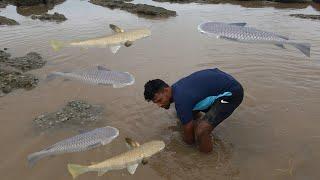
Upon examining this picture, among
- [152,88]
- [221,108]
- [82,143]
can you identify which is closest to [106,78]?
[152,88]

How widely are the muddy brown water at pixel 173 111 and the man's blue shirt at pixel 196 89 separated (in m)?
0.68

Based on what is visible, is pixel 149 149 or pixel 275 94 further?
pixel 275 94

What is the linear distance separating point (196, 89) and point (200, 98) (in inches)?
4.6

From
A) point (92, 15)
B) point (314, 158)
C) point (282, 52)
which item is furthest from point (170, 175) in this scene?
point (92, 15)

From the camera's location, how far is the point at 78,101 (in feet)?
20.9

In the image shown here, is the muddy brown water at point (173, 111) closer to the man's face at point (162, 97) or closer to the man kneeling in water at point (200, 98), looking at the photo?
the man kneeling in water at point (200, 98)

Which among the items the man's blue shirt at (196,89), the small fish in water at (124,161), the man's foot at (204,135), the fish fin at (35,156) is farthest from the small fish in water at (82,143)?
the man's foot at (204,135)

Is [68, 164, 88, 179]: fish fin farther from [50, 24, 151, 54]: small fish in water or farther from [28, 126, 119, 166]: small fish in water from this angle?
[50, 24, 151, 54]: small fish in water

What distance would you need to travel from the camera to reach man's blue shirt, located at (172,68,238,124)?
4695 millimetres

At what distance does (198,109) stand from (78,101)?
7.26ft

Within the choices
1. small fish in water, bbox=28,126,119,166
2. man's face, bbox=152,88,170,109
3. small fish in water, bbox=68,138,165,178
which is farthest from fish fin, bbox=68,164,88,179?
man's face, bbox=152,88,170,109

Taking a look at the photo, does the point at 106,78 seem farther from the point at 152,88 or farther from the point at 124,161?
the point at 124,161

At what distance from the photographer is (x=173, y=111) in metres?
6.14

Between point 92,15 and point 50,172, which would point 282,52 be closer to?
point 50,172
